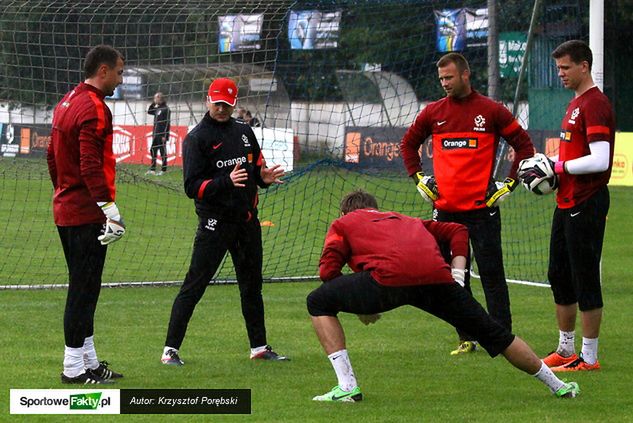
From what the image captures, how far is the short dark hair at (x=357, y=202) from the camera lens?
7.18m

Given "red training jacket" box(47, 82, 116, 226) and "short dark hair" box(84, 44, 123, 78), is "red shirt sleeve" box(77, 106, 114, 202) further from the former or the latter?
"short dark hair" box(84, 44, 123, 78)

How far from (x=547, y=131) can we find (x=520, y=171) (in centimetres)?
871

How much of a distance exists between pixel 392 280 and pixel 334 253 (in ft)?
1.19

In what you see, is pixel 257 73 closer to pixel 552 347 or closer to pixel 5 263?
pixel 5 263

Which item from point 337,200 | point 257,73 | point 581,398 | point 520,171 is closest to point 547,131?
point 337,200

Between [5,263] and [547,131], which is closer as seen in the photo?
[5,263]

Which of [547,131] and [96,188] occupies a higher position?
[547,131]

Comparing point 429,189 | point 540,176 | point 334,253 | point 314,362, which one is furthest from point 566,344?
point 334,253

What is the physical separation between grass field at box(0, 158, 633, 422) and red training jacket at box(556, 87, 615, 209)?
120 centimetres

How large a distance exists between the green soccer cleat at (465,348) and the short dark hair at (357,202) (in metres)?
2.21

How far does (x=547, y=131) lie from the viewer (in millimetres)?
16969

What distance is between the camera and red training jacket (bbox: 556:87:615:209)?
26.7 ft

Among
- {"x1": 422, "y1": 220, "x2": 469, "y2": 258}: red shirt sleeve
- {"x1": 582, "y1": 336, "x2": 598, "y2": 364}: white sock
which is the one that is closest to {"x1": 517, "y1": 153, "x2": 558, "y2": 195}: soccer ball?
{"x1": 582, "y1": 336, "x2": 598, "y2": 364}: white sock

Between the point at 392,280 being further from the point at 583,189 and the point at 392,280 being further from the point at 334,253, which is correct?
the point at 583,189
